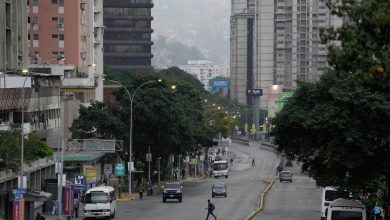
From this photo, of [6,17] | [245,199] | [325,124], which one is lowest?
[245,199]

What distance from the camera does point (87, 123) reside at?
102 m

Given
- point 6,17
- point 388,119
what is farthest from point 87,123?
point 388,119

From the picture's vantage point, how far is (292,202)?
83125 mm

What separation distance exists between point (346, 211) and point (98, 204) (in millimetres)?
18961

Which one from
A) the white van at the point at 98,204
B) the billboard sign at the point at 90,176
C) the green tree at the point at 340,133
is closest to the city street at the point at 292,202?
the white van at the point at 98,204

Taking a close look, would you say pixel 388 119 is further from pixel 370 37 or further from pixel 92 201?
pixel 370 37

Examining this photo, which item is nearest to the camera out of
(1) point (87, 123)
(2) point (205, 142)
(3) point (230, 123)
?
(1) point (87, 123)

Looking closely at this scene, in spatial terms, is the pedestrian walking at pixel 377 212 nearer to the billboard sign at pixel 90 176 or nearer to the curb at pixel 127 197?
the billboard sign at pixel 90 176

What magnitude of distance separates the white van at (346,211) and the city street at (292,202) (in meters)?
15.6

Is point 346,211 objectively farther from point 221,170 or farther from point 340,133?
point 221,170

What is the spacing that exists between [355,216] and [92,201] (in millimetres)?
19672

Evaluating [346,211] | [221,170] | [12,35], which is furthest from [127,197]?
[221,170]

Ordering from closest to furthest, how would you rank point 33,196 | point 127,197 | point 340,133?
point 340,133 → point 33,196 → point 127,197

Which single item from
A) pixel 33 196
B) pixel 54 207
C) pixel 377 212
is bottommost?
pixel 54 207
